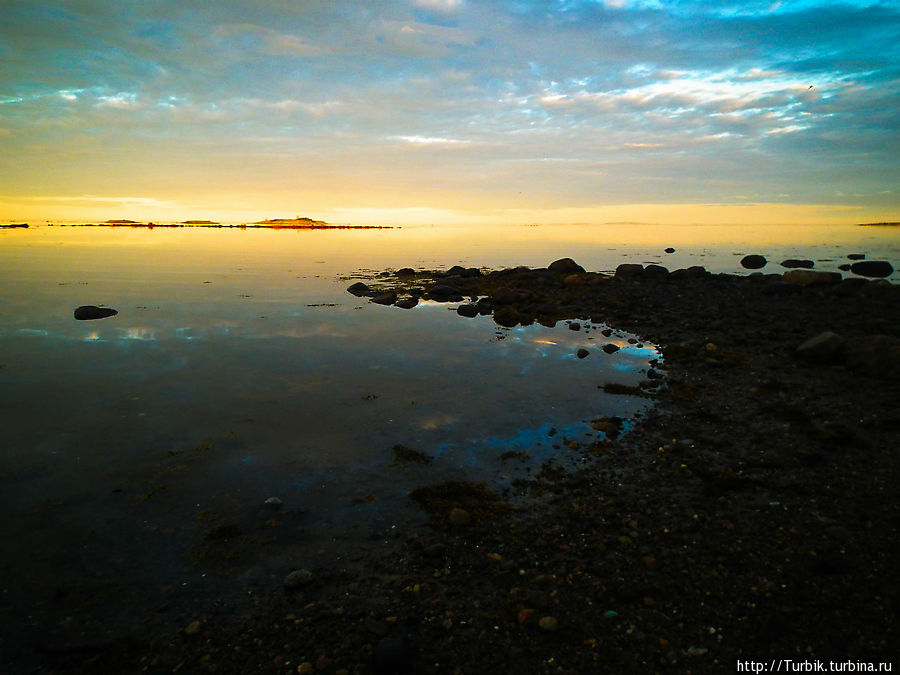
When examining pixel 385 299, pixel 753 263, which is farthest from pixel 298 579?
pixel 753 263

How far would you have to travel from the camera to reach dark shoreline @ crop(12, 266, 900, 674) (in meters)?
5.36

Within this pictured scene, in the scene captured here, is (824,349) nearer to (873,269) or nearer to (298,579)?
(298,579)

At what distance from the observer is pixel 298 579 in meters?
6.54

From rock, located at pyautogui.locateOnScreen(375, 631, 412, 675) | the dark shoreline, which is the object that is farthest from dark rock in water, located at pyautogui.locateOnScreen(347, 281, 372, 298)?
rock, located at pyautogui.locateOnScreen(375, 631, 412, 675)

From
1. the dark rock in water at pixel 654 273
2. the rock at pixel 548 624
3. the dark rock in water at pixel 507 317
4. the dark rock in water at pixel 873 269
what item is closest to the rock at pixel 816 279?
the dark rock in water at pixel 654 273

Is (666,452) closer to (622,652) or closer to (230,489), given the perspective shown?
(622,652)

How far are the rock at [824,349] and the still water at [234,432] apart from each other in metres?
5.30

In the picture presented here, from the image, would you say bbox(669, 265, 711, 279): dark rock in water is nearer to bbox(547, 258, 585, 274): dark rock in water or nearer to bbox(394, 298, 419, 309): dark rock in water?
bbox(547, 258, 585, 274): dark rock in water

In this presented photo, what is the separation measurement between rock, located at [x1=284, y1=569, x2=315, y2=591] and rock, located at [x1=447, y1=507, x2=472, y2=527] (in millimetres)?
2375

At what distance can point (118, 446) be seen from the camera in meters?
10.8

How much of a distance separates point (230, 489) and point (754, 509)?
948 centimetres

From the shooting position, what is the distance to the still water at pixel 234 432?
277 inches

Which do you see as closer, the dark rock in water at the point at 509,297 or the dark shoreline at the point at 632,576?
the dark shoreline at the point at 632,576

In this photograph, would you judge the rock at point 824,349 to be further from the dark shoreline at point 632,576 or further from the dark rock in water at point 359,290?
the dark rock in water at point 359,290
